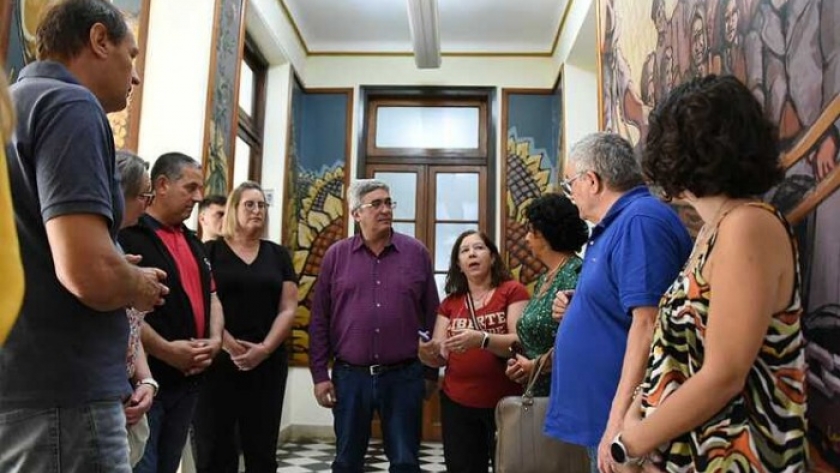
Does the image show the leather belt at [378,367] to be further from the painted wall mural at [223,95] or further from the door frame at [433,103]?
the door frame at [433,103]

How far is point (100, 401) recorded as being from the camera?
48.8 inches

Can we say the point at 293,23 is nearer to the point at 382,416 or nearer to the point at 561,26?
the point at 561,26

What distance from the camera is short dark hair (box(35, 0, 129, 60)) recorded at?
1.36 meters

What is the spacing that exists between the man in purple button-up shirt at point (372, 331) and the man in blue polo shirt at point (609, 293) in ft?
3.79

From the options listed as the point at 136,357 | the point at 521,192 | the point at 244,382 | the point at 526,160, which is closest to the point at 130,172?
the point at 136,357

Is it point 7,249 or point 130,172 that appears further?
point 130,172

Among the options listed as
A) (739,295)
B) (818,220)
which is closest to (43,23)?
(739,295)

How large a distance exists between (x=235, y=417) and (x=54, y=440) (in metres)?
1.81

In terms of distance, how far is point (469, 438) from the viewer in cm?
289

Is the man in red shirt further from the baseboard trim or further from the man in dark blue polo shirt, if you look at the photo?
the baseboard trim

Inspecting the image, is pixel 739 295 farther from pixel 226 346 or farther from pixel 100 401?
pixel 226 346

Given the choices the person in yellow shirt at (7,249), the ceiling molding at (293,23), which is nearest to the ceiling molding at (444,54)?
the ceiling molding at (293,23)

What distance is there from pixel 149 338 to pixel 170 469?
0.49 meters

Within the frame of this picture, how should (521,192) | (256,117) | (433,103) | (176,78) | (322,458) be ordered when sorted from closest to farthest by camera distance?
(176,78), (322,458), (256,117), (521,192), (433,103)
